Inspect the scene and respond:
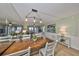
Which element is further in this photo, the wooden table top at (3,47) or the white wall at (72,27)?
the white wall at (72,27)

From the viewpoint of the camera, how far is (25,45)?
154 centimetres

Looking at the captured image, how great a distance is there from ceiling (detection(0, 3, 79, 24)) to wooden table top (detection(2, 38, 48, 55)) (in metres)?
0.42

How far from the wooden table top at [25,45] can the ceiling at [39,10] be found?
415 mm

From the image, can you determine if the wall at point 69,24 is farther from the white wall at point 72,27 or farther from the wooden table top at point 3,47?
the wooden table top at point 3,47

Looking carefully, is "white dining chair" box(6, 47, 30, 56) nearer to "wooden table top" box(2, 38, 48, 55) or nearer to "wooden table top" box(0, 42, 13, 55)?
"wooden table top" box(2, 38, 48, 55)

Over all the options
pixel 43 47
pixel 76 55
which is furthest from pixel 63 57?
pixel 43 47

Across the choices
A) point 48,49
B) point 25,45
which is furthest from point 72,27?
point 25,45

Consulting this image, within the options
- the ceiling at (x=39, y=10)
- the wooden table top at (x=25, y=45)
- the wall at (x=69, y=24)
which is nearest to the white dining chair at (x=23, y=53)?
the wooden table top at (x=25, y=45)

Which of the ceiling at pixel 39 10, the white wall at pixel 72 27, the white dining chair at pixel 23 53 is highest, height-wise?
the ceiling at pixel 39 10

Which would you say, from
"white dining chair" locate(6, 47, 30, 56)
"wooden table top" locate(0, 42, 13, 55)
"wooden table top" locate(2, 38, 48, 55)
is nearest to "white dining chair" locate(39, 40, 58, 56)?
"wooden table top" locate(2, 38, 48, 55)

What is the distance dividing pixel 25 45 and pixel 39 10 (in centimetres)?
71

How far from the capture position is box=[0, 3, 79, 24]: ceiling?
52.2 inches

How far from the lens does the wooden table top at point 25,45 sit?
1.37 metres

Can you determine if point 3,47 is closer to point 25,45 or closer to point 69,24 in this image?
point 25,45
